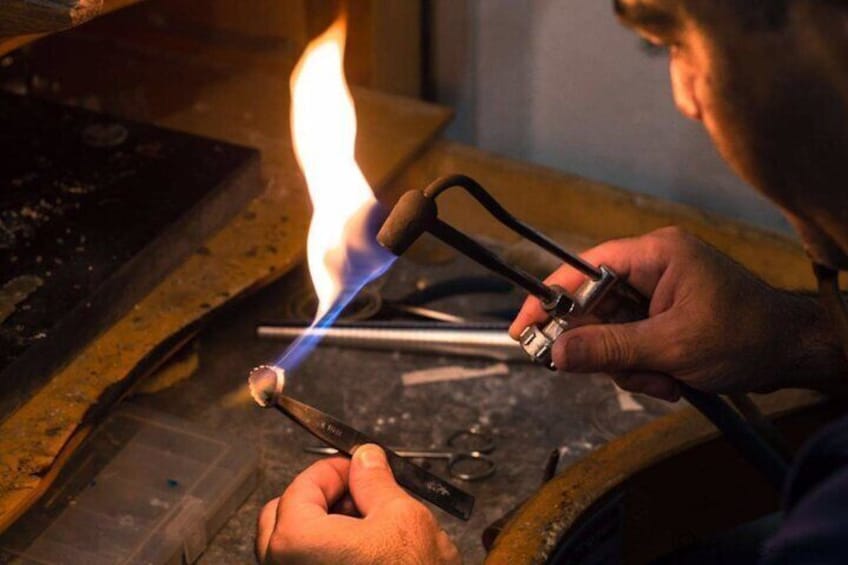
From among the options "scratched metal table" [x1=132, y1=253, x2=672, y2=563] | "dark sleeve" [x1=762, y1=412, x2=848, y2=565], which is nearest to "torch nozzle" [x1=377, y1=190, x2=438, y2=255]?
"dark sleeve" [x1=762, y1=412, x2=848, y2=565]

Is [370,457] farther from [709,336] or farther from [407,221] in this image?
[709,336]

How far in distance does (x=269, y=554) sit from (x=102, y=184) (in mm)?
576

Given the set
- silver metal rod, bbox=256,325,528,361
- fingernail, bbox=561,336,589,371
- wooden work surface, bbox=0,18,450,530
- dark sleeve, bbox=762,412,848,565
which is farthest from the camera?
silver metal rod, bbox=256,325,528,361

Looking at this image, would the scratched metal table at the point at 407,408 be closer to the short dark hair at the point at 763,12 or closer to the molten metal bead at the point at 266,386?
the molten metal bead at the point at 266,386

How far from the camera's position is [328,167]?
3.03ft

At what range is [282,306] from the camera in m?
1.30

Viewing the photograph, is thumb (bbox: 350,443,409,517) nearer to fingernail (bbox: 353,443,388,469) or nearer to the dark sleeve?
fingernail (bbox: 353,443,388,469)

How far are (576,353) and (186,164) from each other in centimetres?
59

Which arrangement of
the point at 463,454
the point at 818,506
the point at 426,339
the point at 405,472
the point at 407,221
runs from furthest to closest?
the point at 426,339 → the point at 463,454 → the point at 405,472 → the point at 407,221 → the point at 818,506

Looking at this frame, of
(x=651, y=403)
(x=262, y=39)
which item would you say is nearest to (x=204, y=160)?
(x=262, y=39)

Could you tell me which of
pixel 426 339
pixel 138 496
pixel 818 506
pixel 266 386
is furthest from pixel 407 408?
pixel 818 506

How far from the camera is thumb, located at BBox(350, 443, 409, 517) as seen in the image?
78cm

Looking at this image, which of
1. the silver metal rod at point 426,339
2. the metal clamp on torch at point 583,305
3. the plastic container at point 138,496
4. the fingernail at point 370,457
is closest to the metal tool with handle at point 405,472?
the fingernail at point 370,457

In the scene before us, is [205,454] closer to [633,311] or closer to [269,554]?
[269,554]
